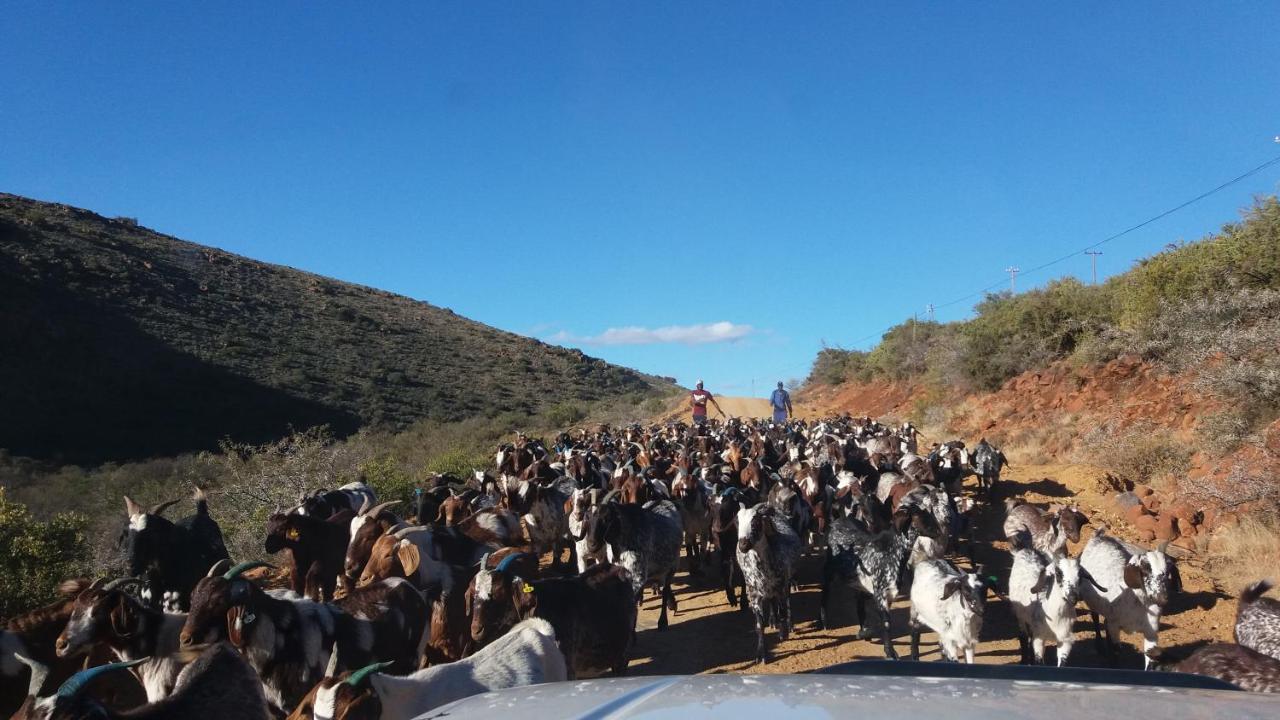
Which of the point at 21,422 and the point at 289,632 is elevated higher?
the point at 21,422

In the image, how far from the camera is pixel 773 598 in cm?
879

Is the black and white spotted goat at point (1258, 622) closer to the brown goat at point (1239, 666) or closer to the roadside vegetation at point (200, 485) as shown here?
the brown goat at point (1239, 666)

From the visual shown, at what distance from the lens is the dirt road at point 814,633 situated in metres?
8.02

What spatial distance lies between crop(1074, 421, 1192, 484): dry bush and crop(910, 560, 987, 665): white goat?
9.23m

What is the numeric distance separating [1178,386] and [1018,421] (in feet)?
18.8

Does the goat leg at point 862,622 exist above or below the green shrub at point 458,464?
below

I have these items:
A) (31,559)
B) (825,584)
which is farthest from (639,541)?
(31,559)

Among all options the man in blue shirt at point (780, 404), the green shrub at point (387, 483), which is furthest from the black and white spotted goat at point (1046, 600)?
the man in blue shirt at point (780, 404)

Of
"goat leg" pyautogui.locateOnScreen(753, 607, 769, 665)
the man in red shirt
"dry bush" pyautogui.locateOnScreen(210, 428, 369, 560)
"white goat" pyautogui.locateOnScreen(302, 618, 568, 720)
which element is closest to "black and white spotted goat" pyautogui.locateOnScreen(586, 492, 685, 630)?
"goat leg" pyautogui.locateOnScreen(753, 607, 769, 665)

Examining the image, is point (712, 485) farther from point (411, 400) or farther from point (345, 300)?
point (345, 300)

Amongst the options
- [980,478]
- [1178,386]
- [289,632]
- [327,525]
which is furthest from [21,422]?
[1178,386]

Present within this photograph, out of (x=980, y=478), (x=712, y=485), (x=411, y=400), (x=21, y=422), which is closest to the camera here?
(x=712, y=485)

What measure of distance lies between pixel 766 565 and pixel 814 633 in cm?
112

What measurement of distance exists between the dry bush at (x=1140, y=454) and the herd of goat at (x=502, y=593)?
4156 mm
